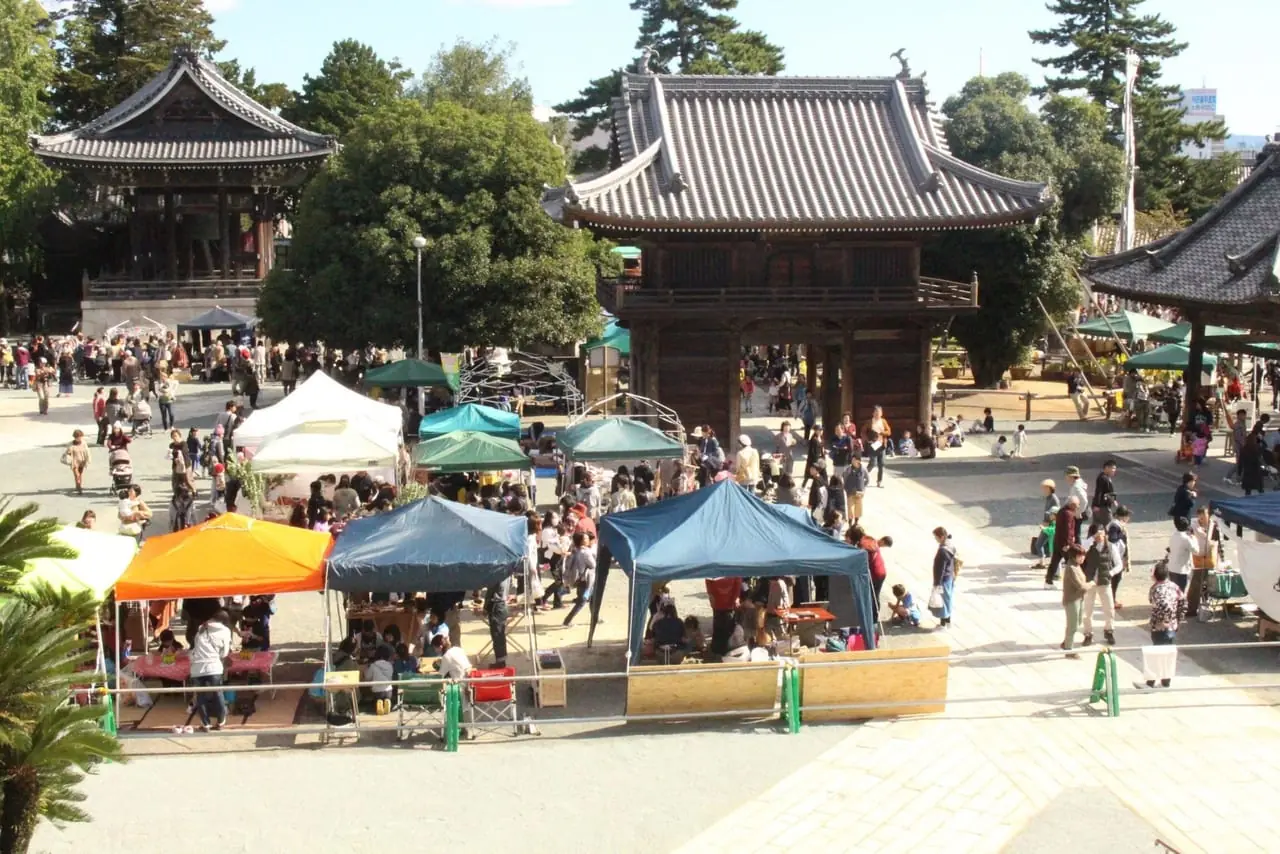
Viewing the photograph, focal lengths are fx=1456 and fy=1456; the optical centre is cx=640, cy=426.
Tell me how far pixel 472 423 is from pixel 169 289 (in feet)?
113

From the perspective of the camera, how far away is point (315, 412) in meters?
26.6

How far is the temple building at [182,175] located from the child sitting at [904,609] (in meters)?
42.0

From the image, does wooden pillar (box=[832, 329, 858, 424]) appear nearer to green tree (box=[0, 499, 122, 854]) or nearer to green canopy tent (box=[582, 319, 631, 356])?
green canopy tent (box=[582, 319, 631, 356])

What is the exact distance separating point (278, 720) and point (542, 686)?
10.1ft

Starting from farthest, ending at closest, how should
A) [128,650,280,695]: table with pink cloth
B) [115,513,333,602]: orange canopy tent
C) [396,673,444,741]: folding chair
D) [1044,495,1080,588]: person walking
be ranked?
[1044,495,1080,588]: person walking → [128,650,280,695]: table with pink cloth → [115,513,333,602]: orange canopy tent → [396,673,444,741]: folding chair

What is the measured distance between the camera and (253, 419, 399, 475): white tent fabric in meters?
24.6

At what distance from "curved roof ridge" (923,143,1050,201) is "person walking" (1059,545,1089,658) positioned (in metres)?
17.6

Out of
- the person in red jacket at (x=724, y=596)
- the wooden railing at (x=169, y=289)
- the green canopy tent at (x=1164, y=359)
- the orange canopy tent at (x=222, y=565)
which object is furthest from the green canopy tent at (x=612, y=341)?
the orange canopy tent at (x=222, y=565)

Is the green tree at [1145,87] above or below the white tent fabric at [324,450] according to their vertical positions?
above

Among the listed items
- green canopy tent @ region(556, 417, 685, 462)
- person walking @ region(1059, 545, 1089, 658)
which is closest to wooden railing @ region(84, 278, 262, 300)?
green canopy tent @ region(556, 417, 685, 462)

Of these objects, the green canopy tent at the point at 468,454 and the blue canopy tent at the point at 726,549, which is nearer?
the blue canopy tent at the point at 726,549

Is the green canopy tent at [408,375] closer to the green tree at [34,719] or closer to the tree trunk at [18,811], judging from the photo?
the green tree at [34,719]

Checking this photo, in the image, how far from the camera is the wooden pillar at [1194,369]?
32812 millimetres

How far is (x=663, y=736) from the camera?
643 inches
